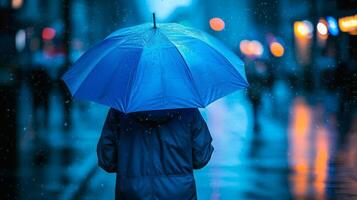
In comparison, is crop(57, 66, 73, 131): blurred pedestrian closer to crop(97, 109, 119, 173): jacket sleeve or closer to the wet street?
the wet street

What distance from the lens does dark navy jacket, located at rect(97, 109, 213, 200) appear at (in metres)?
4.37

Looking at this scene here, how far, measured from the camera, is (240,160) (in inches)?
463

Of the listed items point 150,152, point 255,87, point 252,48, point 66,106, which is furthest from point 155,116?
point 252,48

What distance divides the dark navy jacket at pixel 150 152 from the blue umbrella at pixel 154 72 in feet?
0.46

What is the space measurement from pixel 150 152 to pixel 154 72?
0.48m

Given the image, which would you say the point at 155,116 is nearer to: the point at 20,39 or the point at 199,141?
the point at 199,141

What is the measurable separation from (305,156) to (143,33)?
803 cm

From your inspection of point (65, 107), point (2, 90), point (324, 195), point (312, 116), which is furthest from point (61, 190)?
point (2, 90)

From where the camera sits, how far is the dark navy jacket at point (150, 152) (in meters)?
4.37

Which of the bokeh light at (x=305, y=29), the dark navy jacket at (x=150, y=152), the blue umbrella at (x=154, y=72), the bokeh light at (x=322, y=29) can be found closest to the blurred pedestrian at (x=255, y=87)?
the bokeh light at (x=322, y=29)

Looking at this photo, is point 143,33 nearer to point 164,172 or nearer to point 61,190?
point 164,172

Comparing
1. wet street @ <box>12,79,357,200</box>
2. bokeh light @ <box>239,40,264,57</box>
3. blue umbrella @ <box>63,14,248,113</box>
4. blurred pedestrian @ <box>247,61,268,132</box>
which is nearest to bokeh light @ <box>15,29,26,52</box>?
bokeh light @ <box>239,40,264,57</box>

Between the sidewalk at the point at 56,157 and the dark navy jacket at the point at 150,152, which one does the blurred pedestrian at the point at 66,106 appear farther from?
the dark navy jacket at the point at 150,152

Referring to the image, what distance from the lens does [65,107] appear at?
2281 cm
